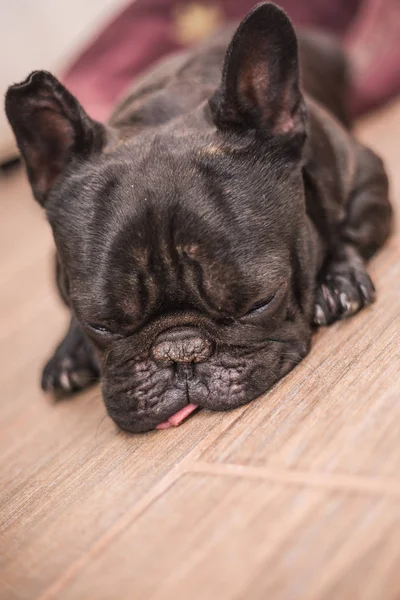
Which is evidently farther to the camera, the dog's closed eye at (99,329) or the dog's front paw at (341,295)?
the dog's front paw at (341,295)

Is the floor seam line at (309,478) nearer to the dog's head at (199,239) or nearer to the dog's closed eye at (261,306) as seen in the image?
the dog's head at (199,239)

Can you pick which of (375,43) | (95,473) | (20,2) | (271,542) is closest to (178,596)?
(271,542)

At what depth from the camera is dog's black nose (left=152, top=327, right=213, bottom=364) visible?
5.31 ft

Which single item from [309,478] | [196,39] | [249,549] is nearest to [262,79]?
[309,478]

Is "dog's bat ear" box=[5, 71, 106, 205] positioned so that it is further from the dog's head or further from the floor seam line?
the floor seam line

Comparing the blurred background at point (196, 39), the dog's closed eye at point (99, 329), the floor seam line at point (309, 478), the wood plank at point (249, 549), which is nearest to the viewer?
the wood plank at point (249, 549)

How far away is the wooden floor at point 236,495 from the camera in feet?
3.38

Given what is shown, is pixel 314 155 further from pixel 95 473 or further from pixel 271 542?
pixel 271 542

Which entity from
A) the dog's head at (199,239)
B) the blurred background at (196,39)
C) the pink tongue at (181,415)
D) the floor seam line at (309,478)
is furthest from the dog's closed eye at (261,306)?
the blurred background at (196,39)

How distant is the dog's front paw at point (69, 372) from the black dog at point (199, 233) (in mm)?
283

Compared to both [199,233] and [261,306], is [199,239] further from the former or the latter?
[261,306]

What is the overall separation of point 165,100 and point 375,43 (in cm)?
246

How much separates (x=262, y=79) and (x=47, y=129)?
59 cm

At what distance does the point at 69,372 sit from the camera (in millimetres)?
2191
